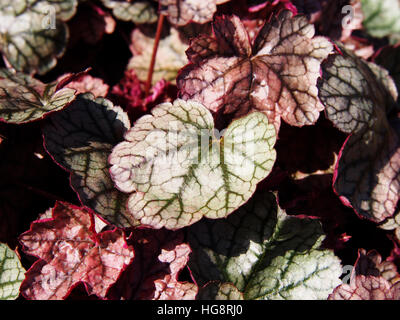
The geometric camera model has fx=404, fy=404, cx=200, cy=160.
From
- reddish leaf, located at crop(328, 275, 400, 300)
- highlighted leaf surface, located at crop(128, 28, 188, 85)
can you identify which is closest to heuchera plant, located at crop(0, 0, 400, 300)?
reddish leaf, located at crop(328, 275, 400, 300)

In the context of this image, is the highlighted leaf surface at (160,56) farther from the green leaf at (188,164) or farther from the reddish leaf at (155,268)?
the reddish leaf at (155,268)

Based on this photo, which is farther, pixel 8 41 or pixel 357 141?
pixel 8 41

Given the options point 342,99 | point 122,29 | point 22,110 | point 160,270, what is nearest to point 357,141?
point 342,99

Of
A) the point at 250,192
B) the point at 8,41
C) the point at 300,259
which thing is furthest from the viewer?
the point at 8,41

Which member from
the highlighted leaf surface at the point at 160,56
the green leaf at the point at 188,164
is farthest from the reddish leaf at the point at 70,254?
the highlighted leaf surface at the point at 160,56

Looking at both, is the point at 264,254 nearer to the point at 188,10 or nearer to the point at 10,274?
the point at 10,274

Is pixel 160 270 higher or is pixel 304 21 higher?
pixel 304 21

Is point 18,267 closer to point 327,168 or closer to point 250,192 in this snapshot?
point 250,192

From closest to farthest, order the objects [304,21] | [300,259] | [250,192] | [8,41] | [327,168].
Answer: [250,192]
[300,259]
[304,21]
[327,168]
[8,41]
